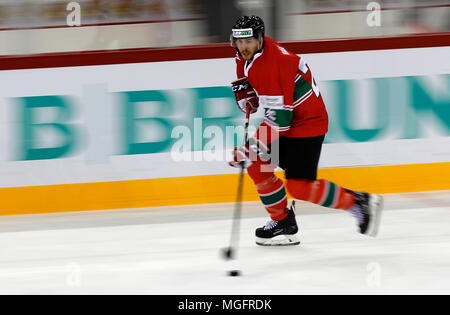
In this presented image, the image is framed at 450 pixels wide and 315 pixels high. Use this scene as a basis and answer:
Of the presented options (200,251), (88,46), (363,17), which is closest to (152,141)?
(88,46)

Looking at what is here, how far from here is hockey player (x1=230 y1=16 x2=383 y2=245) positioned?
411 centimetres

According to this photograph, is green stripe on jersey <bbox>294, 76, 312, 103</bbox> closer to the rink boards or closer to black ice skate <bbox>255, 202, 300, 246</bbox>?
black ice skate <bbox>255, 202, 300, 246</bbox>

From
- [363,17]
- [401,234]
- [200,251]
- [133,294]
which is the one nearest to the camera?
[133,294]

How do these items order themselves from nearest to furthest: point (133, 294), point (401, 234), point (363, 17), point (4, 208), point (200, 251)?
point (133, 294) < point (200, 251) < point (401, 234) < point (4, 208) < point (363, 17)

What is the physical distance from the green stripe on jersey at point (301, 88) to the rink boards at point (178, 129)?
59.3 inches

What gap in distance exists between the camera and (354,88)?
19.2 feet

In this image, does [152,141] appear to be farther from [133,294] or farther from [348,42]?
[133,294]

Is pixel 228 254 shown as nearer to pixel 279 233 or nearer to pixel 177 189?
pixel 279 233

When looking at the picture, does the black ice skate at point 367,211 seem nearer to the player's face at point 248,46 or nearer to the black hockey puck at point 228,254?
the black hockey puck at point 228,254

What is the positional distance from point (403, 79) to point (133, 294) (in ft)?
10.2
